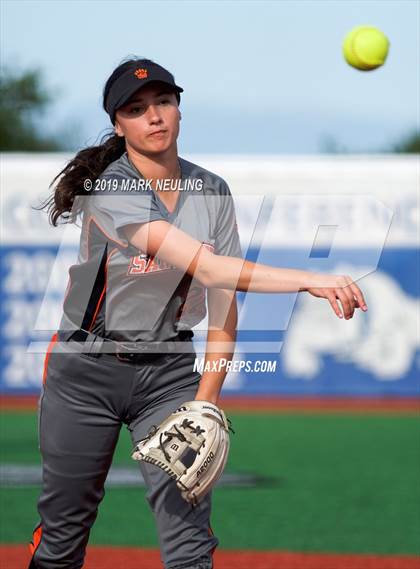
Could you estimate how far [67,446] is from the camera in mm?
3820

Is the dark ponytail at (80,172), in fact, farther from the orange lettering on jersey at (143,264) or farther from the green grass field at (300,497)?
the green grass field at (300,497)

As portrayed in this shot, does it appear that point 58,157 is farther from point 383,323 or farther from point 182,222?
point 182,222

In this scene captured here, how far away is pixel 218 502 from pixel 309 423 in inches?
192

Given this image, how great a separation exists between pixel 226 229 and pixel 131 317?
18.0 inches

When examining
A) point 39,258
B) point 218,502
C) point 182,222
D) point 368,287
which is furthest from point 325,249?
point 182,222

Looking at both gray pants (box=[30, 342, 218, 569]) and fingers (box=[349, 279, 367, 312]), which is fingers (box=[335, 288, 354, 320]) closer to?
fingers (box=[349, 279, 367, 312])

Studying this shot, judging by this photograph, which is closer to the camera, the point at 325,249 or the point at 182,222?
the point at 182,222

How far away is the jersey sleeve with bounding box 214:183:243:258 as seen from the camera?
392 cm

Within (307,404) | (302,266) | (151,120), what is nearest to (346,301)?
(151,120)

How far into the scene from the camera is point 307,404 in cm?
1349

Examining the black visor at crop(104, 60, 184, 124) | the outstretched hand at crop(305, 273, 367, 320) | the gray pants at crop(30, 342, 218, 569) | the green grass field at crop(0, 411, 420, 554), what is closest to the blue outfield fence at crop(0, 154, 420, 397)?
the green grass field at crop(0, 411, 420, 554)

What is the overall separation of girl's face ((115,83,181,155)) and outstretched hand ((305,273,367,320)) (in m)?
0.73

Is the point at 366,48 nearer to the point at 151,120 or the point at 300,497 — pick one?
the point at 151,120

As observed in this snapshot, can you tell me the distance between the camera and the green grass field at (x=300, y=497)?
6.27 meters
